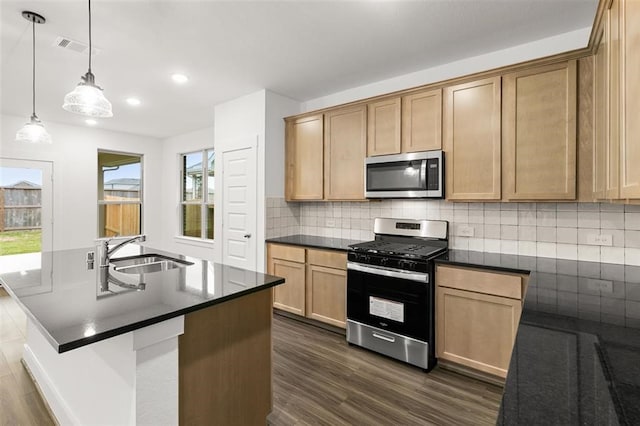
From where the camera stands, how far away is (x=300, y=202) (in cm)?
416

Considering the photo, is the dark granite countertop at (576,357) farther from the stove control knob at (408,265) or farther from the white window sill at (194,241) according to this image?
the white window sill at (194,241)

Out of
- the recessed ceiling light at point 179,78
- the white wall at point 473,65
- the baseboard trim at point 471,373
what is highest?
the recessed ceiling light at point 179,78

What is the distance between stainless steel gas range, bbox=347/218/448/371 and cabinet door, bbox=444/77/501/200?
482mm

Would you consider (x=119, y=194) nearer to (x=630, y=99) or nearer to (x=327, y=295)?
(x=327, y=295)

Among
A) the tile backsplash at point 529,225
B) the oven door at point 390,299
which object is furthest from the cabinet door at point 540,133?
the oven door at point 390,299

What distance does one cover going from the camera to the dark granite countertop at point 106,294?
107 cm

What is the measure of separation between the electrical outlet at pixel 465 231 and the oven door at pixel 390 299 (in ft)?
2.48

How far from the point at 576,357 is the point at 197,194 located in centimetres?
598

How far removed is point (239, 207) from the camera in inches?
156

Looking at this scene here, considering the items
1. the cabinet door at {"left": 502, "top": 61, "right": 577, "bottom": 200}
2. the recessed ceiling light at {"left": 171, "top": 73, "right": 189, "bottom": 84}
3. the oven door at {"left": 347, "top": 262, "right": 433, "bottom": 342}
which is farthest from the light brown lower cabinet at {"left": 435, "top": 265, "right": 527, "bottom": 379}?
the recessed ceiling light at {"left": 171, "top": 73, "right": 189, "bottom": 84}

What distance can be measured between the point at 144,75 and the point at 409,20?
2663 millimetres

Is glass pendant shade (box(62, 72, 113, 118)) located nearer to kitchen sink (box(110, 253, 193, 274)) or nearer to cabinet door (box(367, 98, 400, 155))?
kitchen sink (box(110, 253, 193, 274))

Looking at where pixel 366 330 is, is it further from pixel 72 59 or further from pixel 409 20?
pixel 72 59

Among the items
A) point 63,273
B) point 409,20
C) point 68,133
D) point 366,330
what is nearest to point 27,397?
point 63,273
